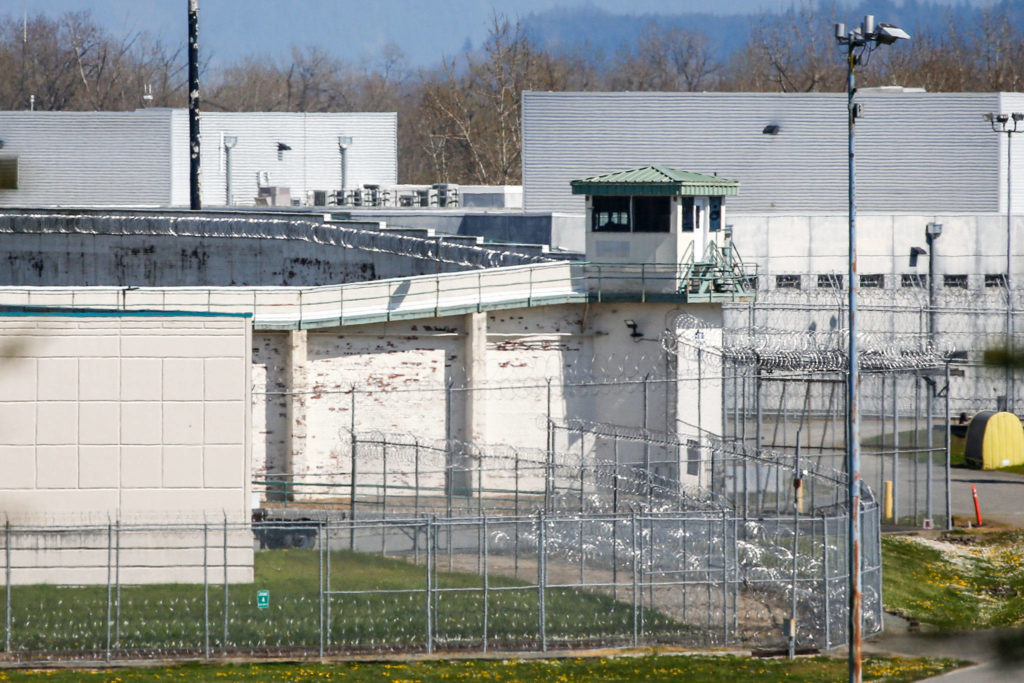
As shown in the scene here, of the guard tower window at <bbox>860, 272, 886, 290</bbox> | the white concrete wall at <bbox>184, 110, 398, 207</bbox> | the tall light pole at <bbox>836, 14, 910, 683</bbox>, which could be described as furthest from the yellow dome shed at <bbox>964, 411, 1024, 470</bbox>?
the white concrete wall at <bbox>184, 110, 398, 207</bbox>

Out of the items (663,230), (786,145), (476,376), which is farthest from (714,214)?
(786,145)

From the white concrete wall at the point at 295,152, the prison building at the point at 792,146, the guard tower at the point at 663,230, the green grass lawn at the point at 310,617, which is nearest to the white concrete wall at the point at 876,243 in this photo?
the prison building at the point at 792,146

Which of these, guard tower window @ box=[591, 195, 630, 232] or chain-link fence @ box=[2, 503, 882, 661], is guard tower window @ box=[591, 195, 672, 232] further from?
chain-link fence @ box=[2, 503, 882, 661]

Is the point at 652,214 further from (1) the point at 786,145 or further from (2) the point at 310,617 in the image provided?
(1) the point at 786,145

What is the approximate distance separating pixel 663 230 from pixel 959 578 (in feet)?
36.4

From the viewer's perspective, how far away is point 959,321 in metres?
43.0

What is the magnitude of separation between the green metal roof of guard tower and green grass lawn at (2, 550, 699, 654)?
1388cm

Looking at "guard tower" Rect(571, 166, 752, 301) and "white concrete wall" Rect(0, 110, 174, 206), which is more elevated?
"white concrete wall" Rect(0, 110, 174, 206)

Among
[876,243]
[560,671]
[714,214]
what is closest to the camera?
[560,671]

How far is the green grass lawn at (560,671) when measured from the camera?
18062mm

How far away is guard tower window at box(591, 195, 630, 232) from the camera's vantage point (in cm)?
3334

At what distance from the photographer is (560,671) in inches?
734

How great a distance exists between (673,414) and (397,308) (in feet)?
21.9

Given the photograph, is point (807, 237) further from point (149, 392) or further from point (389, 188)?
point (149, 392)
